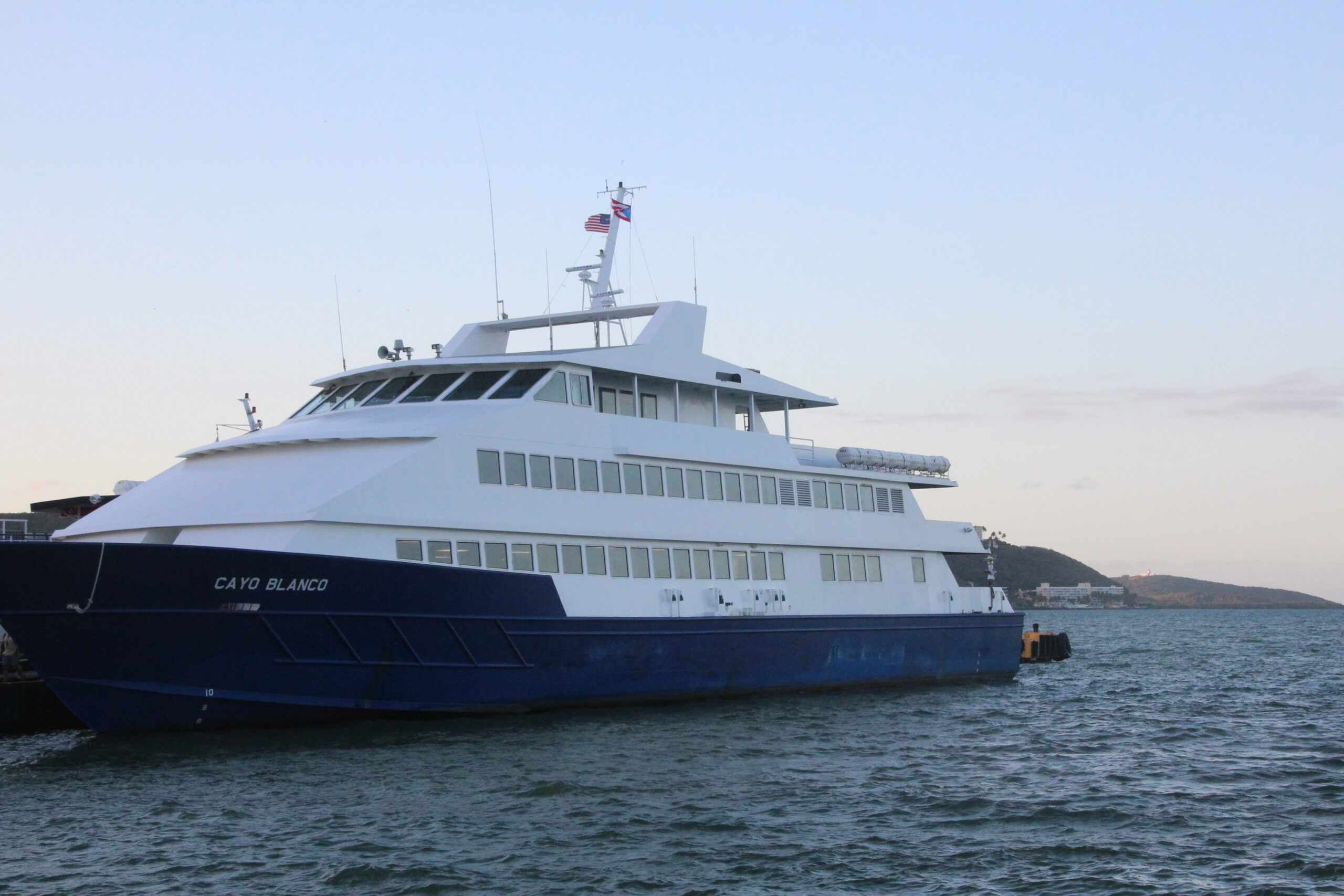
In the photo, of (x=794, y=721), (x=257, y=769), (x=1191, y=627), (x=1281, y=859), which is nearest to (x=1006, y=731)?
(x=794, y=721)

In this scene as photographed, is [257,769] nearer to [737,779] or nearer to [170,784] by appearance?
[170,784]

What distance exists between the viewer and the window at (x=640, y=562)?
20750mm

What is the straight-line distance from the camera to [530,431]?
1970cm

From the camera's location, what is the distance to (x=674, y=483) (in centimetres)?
2183

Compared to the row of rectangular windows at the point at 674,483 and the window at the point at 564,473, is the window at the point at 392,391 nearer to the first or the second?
the row of rectangular windows at the point at 674,483

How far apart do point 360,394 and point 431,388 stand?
136 centimetres

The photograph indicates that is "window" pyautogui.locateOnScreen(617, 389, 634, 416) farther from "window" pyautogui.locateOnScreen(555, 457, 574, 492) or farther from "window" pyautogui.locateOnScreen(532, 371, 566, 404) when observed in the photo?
"window" pyautogui.locateOnScreen(555, 457, 574, 492)

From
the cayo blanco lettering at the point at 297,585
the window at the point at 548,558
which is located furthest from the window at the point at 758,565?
the cayo blanco lettering at the point at 297,585

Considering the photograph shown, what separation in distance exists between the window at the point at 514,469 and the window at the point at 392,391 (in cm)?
242

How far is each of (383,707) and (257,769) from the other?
8.97 ft

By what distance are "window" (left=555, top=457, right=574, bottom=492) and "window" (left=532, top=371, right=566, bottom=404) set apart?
0.95 m

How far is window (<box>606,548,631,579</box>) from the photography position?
2038 centimetres

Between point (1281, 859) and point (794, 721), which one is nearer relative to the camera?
point (1281, 859)

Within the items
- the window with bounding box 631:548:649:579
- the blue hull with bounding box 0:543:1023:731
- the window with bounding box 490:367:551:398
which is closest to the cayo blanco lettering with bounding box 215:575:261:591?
the blue hull with bounding box 0:543:1023:731
